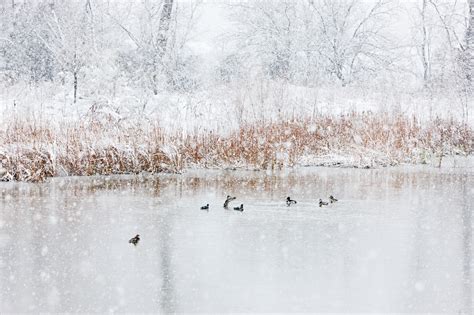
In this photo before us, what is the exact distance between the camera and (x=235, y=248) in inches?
291

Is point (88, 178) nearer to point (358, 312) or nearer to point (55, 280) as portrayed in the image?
point (55, 280)

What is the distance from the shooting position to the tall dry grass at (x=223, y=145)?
13078 millimetres

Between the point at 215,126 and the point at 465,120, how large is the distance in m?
6.73

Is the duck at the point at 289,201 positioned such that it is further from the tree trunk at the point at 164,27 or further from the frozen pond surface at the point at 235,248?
the tree trunk at the point at 164,27

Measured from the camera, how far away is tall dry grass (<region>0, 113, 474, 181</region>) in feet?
42.9

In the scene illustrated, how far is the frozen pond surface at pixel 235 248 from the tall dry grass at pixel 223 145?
39.8 inches

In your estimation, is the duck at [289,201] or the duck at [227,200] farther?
the duck at [289,201]

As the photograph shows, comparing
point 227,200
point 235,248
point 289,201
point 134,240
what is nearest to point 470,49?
point 289,201

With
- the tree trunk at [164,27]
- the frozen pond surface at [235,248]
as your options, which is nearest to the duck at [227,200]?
the frozen pond surface at [235,248]

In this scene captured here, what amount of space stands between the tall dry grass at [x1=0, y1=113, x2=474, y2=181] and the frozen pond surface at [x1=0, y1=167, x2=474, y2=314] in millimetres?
1010

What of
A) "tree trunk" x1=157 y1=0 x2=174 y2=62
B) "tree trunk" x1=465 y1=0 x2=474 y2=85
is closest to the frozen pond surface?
"tree trunk" x1=465 y1=0 x2=474 y2=85

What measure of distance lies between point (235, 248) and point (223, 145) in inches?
282

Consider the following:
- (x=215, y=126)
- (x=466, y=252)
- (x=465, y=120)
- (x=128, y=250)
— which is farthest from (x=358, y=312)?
(x=465, y=120)

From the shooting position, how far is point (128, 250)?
7.30m
